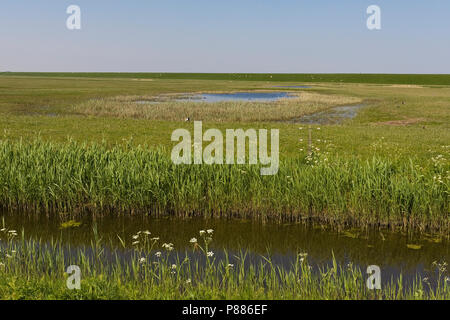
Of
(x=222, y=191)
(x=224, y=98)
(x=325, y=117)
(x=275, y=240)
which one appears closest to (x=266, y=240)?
(x=275, y=240)

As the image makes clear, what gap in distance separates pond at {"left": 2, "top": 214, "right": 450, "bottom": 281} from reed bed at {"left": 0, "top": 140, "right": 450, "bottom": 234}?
43cm

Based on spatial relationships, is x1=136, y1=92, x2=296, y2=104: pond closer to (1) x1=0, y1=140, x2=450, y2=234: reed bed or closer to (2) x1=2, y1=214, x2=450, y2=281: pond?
(1) x1=0, y1=140, x2=450, y2=234: reed bed

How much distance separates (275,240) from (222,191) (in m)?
2.42

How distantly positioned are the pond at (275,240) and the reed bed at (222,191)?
0.43 m

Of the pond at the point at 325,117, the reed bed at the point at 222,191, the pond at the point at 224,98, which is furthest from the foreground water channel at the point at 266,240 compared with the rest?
the pond at the point at 224,98

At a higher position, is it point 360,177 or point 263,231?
point 360,177

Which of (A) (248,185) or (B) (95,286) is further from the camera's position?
(A) (248,185)

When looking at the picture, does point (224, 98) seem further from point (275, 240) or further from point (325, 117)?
point (275, 240)

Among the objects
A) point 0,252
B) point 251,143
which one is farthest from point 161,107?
point 0,252

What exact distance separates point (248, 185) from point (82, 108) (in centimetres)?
3958

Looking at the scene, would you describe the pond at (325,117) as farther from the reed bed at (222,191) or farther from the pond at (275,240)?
the pond at (275,240)

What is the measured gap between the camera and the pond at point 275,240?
9461 millimetres
